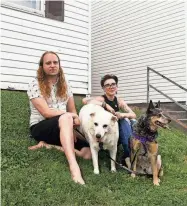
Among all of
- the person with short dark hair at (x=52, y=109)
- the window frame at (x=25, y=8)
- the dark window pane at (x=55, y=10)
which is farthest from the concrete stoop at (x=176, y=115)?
the person with short dark hair at (x=52, y=109)

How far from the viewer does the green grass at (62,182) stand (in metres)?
3.75

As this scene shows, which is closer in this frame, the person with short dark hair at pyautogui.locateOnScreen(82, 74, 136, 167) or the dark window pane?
the person with short dark hair at pyautogui.locateOnScreen(82, 74, 136, 167)

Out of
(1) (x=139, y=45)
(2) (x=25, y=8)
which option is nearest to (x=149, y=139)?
(2) (x=25, y=8)

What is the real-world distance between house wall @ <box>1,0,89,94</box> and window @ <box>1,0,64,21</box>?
4.9 inches

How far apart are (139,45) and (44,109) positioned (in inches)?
352

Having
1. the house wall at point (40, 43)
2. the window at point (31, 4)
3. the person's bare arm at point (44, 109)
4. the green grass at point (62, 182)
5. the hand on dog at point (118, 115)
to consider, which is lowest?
the green grass at point (62, 182)

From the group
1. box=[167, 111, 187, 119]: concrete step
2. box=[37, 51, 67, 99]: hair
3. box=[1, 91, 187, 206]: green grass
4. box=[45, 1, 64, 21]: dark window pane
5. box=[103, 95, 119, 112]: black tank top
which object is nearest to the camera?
box=[1, 91, 187, 206]: green grass

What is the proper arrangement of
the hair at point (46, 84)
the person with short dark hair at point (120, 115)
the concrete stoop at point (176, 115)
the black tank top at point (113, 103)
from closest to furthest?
1. the hair at point (46, 84)
2. the person with short dark hair at point (120, 115)
3. the black tank top at point (113, 103)
4. the concrete stoop at point (176, 115)

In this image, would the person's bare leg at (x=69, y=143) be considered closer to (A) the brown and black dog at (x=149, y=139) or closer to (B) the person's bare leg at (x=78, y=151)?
(B) the person's bare leg at (x=78, y=151)

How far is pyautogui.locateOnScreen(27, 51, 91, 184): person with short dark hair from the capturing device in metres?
4.69

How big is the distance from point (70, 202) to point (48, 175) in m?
0.71

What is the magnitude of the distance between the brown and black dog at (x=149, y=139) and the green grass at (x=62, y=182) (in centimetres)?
22

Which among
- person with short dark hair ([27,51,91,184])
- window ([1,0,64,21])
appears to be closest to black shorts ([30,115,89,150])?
person with short dark hair ([27,51,91,184])

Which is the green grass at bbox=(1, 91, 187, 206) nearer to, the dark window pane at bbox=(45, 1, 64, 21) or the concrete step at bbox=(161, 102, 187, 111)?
the dark window pane at bbox=(45, 1, 64, 21)
